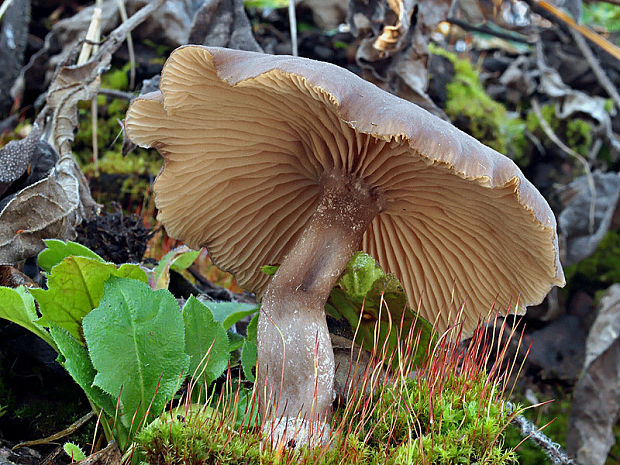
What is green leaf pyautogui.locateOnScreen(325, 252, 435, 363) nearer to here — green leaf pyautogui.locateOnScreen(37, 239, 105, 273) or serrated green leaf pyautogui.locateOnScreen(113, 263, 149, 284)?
serrated green leaf pyautogui.locateOnScreen(113, 263, 149, 284)

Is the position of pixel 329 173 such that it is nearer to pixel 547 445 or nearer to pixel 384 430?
pixel 384 430

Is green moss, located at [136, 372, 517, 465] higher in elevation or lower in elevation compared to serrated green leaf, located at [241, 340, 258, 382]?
higher

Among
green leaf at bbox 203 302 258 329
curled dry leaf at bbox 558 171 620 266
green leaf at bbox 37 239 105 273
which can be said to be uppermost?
green leaf at bbox 37 239 105 273

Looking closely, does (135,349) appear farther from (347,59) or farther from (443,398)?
(347,59)

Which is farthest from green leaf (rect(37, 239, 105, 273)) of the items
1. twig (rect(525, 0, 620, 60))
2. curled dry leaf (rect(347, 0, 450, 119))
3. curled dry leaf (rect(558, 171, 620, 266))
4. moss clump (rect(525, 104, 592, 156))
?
moss clump (rect(525, 104, 592, 156))

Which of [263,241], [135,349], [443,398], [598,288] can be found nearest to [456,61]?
[598,288]

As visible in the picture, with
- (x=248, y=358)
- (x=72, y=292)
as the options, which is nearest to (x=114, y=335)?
(x=72, y=292)
